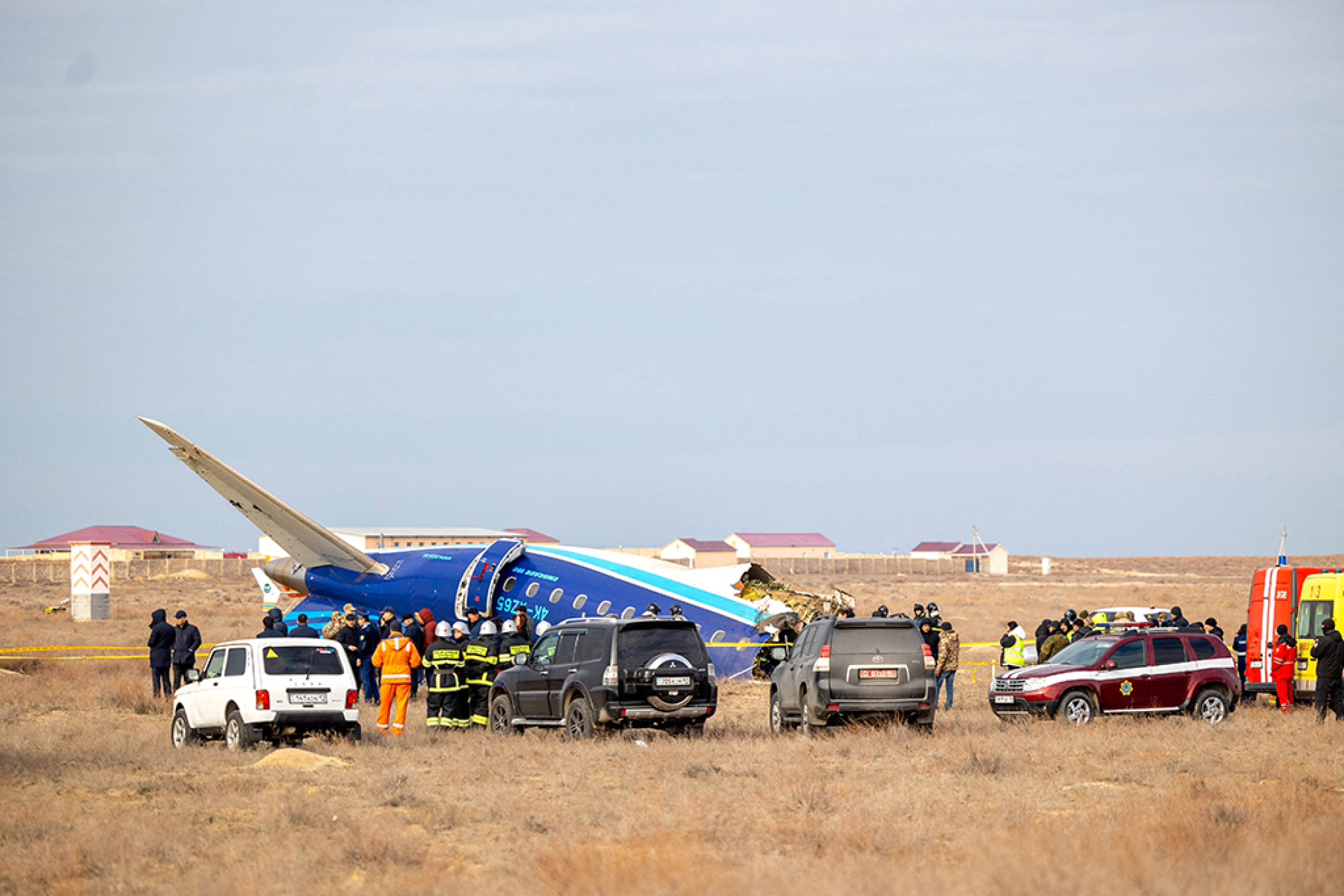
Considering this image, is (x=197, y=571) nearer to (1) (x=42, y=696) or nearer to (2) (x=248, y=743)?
(1) (x=42, y=696)

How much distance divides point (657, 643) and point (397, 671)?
4407 mm

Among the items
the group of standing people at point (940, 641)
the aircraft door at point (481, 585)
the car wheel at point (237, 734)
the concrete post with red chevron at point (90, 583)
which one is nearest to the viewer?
the car wheel at point (237, 734)

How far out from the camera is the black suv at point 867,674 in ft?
67.2

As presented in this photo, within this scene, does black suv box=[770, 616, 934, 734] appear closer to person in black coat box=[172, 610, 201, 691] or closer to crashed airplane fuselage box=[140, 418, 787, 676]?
crashed airplane fuselage box=[140, 418, 787, 676]

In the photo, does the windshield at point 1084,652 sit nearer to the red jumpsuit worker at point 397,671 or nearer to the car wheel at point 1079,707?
the car wheel at point 1079,707

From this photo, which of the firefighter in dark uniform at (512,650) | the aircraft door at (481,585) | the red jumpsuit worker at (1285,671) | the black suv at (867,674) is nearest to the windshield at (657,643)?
the black suv at (867,674)

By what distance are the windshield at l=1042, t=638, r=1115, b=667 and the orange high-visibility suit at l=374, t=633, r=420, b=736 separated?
35.6 ft

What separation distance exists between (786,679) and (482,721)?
509 centimetres

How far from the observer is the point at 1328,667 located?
2166 cm

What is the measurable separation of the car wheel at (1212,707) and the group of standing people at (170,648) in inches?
712

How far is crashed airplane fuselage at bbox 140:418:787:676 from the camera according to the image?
93.8ft

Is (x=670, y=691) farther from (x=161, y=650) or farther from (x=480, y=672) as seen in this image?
(x=161, y=650)

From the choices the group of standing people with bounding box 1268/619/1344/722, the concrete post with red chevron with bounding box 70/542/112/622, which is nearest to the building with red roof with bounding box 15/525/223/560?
the concrete post with red chevron with bounding box 70/542/112/622

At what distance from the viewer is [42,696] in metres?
26.8
